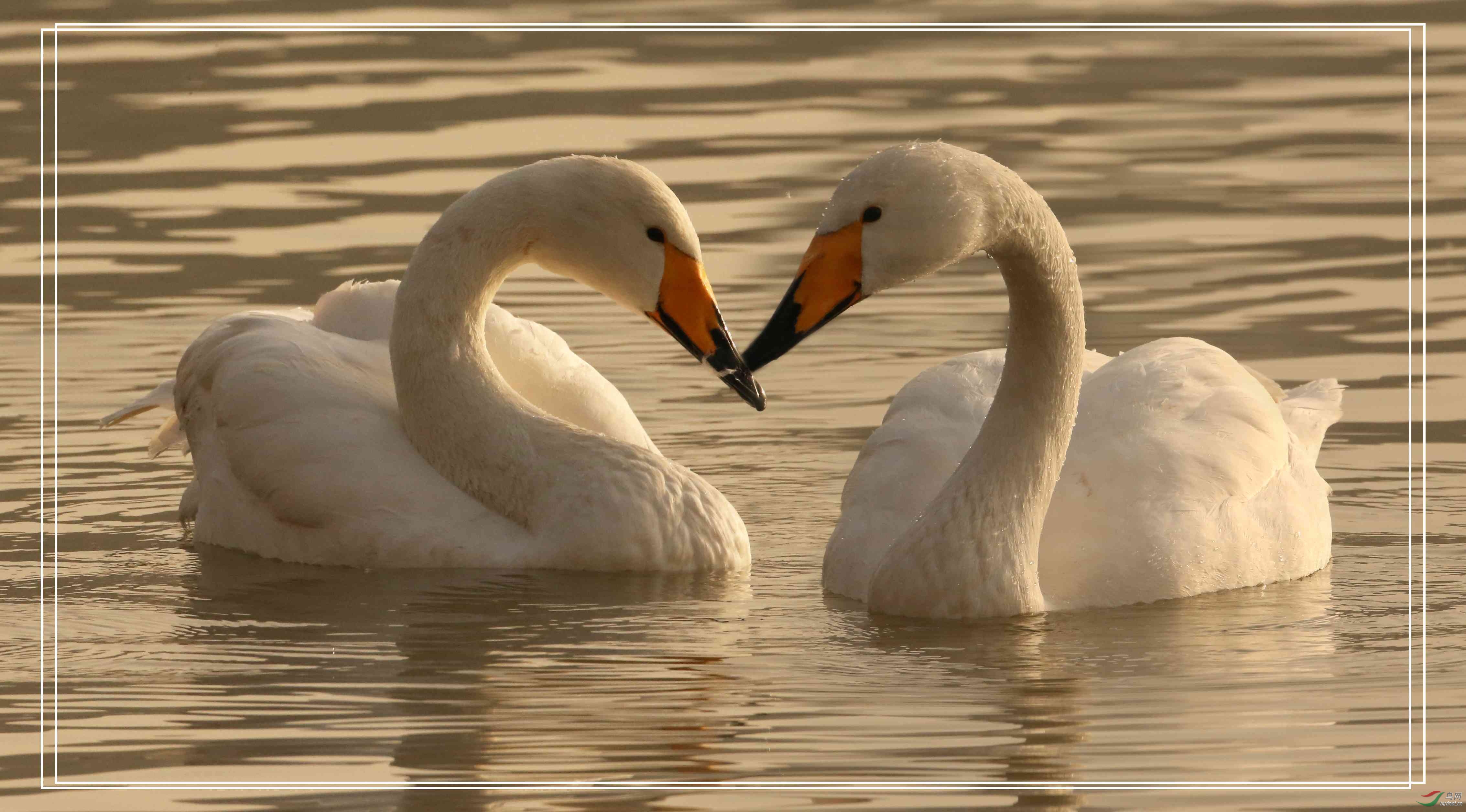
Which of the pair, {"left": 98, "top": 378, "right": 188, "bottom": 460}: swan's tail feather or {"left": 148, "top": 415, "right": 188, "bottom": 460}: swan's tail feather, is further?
{"left": 148, "top": 415, "right": 188, "bottom": 460}: swan's tail feather

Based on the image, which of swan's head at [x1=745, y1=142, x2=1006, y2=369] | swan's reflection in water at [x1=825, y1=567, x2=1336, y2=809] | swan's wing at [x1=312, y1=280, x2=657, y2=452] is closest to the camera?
swan's reflection in water at [x1=825, y1=567, x2=1336, y2=809]

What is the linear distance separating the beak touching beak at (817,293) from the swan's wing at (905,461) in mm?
1229

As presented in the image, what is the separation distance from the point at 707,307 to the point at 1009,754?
2.91m

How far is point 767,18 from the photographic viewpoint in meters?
19.2

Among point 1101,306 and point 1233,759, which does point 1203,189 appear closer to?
point 1101,306

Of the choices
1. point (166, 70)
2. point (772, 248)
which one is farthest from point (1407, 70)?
point (166, 70)

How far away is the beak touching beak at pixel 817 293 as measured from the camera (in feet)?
27.2

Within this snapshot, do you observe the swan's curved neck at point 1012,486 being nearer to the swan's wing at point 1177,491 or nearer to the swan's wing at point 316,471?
the swan's wing at point 1177,491

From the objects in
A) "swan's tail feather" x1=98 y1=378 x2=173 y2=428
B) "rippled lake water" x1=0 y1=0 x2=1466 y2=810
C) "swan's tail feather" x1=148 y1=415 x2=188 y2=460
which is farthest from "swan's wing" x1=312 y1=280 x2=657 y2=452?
"swan's tail feather" x1=148 y1=415 x2=188 y2=460

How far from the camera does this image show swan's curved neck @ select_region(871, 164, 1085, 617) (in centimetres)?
889

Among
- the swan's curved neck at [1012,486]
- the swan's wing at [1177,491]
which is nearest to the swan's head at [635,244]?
the swan's curved neck at [1012,486]

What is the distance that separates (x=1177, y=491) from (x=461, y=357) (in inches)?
109

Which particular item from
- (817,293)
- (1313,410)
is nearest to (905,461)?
(817,293)

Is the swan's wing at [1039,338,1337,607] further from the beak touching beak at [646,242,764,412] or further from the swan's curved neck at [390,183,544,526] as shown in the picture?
the swan's curved neck at [390,183,544,526]
